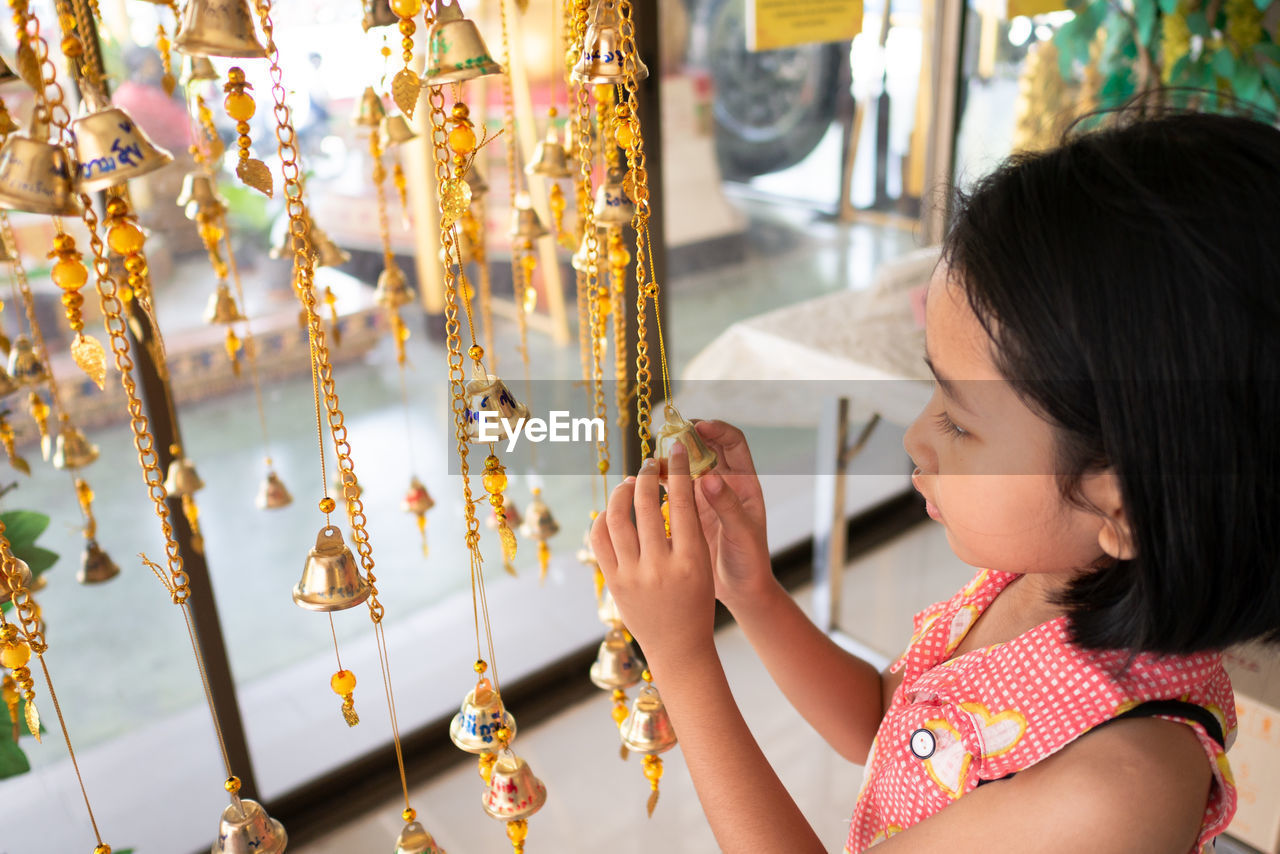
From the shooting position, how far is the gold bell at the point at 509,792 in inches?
35.3

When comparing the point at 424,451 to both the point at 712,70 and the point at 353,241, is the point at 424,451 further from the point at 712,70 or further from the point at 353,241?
the point at 712,70

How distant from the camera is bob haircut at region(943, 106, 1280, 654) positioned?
0.59 meters

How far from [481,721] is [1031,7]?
2078 millimetres

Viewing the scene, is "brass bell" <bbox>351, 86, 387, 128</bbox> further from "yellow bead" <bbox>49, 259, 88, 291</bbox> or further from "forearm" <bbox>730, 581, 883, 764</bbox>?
"forearm" <bbox>730, 581, 883, 764</bbox>

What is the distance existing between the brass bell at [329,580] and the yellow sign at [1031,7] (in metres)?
2.07

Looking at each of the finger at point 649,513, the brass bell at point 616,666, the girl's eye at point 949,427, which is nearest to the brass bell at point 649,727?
the brass bell at point 616,666

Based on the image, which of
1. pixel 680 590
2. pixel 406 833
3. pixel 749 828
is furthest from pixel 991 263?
pixel 406 833

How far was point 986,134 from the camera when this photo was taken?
2596mm

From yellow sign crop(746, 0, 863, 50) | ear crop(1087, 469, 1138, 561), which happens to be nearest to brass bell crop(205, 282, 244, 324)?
ear crop(1087, 469, 1138, 561)

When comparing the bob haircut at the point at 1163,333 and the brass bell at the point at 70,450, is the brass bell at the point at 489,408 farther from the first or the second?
the brass bell at the point at 70,450

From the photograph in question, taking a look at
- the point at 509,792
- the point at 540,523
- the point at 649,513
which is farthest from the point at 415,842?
the point at 540,523

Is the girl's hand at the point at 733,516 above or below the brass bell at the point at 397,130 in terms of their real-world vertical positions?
below

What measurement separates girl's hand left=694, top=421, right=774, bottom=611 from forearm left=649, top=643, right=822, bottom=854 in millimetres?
138

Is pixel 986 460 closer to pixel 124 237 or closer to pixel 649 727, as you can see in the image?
pixel 649 727
